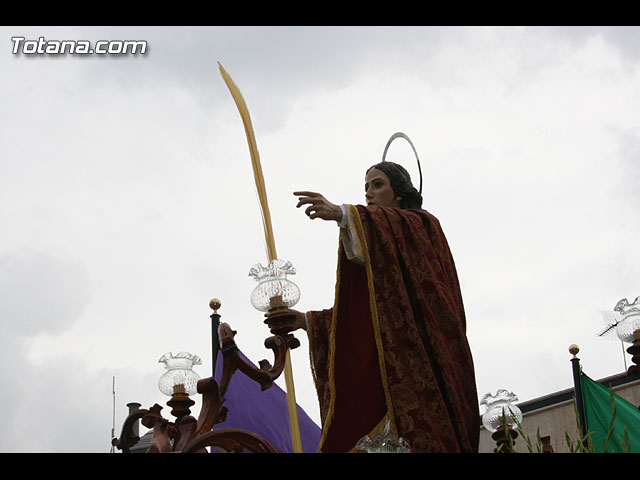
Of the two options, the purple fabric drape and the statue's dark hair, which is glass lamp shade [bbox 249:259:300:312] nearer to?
the statue's dark hair

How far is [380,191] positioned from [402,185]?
157 millimetres

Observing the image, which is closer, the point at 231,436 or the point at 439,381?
the point at 439,381

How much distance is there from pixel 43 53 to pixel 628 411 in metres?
6.59

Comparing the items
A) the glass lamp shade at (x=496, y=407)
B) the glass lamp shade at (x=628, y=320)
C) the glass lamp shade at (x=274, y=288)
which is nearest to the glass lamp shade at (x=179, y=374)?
the glass lamp shade at (x=274, y=288)

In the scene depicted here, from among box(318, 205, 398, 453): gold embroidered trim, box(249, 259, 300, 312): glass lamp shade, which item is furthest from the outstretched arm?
box(249, 259, 300, 312): glass lamp shade

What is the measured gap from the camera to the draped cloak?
4.74 m

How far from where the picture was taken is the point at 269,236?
19.1 feet

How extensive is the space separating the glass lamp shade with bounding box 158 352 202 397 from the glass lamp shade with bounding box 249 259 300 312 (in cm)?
70

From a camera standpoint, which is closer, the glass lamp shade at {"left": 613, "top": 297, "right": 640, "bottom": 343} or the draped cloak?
the draped cloak

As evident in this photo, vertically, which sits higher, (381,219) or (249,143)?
(249,143)
